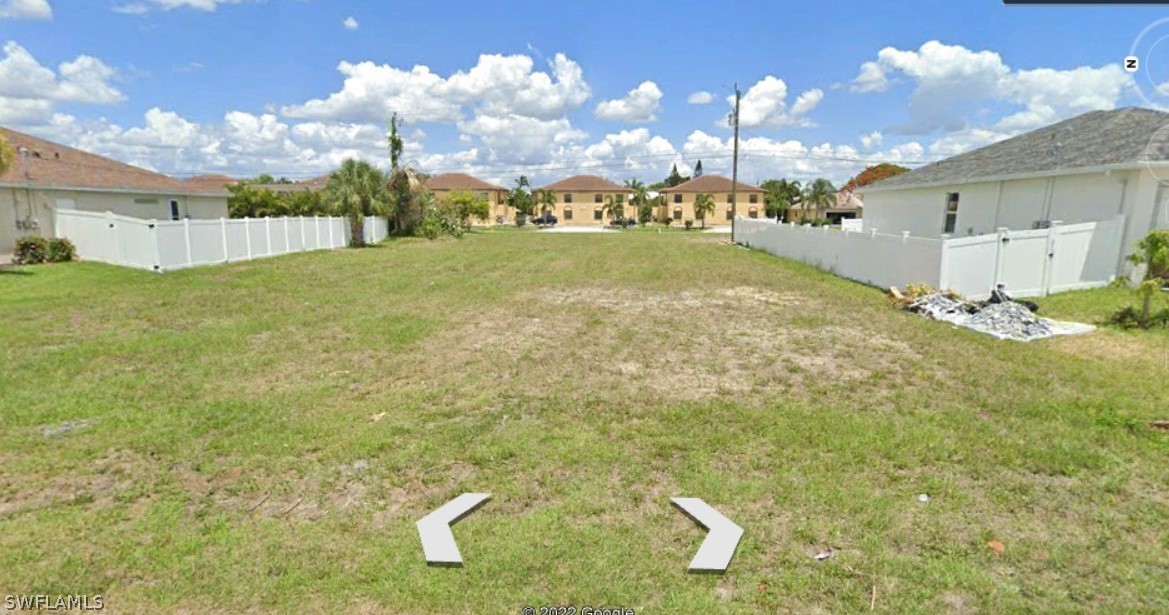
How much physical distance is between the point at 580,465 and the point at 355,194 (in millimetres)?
25803

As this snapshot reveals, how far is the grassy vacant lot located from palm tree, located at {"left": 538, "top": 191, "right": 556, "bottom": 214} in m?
69.8

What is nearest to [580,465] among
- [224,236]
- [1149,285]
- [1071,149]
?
[1149,285]

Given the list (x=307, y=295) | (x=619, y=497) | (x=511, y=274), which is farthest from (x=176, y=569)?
(x=511, y=274)

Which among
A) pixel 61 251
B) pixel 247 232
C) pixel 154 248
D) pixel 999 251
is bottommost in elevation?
pixel 61 251

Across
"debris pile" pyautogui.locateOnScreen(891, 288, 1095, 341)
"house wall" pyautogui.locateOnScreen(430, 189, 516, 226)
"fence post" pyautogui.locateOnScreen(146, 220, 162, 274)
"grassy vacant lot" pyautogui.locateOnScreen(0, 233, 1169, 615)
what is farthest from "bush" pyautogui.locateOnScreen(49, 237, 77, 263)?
"house wall" pyautogui.locateOnScreen(430, 189, 516, 226)

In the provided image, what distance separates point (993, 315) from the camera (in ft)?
29.2

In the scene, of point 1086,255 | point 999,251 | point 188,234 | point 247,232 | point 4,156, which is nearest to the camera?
point 999,251

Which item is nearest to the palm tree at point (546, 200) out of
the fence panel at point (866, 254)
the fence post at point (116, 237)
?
the fence panel at point (866, 254)

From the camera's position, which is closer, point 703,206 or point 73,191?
point 73,191

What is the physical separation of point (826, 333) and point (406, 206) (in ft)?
94.4

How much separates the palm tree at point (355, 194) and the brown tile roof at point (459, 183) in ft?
160

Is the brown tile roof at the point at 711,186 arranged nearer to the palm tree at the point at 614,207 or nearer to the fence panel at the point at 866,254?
the palm tree at the point at 614,207

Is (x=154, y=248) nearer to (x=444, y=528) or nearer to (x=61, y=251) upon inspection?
(x=61, y=251)

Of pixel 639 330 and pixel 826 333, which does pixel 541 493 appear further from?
pixel 826 333
